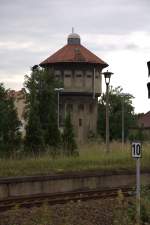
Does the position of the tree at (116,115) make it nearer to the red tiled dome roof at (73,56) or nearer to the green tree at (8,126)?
the red tiled dome roof at (73,56)

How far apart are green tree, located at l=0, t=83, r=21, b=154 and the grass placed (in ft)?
19.0

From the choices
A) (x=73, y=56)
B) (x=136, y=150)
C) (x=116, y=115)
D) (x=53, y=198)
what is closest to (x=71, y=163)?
(x=53, y=198)

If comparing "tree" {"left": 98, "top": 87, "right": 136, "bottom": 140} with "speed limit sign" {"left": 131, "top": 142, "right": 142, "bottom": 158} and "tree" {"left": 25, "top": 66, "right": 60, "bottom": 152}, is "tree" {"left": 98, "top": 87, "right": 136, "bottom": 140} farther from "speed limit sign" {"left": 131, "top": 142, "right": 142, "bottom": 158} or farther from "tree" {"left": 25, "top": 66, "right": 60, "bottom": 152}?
"speed limit sign" {"left": 131, "top": 142, "right": 142, "bottom": 158}

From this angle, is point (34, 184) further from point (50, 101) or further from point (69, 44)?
point (69, 44)

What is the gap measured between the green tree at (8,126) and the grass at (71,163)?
579cm

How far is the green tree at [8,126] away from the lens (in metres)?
39.4

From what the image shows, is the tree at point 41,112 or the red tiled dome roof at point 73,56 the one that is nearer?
the tree at point 41,112

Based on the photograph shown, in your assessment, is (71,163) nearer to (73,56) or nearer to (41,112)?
(41,112)

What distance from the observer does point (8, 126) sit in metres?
47.5

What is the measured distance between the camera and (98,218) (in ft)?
45.5

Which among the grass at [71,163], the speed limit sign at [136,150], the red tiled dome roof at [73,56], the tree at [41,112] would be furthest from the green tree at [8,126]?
the red tiled dome roof at [73,56]

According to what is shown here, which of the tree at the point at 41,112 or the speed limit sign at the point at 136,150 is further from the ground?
the tree at the point at 41,112

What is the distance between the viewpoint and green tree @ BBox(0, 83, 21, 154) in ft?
129

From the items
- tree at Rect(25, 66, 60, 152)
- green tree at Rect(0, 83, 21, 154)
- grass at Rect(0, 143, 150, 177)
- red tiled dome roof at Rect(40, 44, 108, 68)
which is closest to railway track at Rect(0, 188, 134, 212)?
grass at Rect(0, 143, 150, 177)
